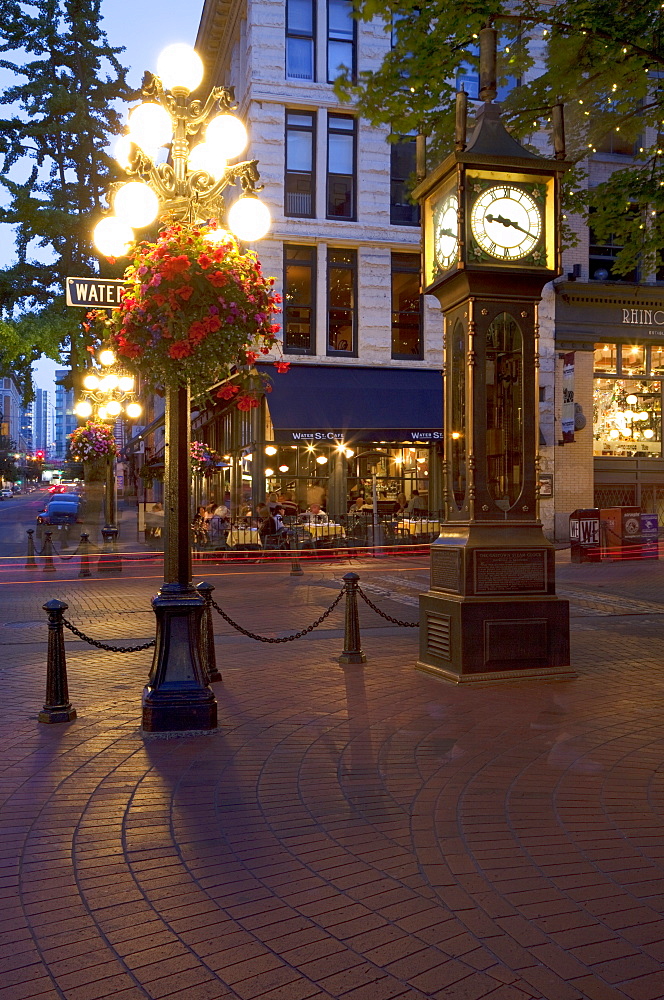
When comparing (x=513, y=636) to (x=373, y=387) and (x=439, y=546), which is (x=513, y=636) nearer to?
(x=439, y=546)

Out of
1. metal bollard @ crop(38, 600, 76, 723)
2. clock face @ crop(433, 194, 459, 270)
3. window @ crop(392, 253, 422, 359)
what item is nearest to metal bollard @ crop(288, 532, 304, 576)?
window @ crop(392, 253, 422, 359)

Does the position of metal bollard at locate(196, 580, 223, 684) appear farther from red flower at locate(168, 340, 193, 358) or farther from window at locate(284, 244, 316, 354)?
window at locate(284, 244, 316, 354)

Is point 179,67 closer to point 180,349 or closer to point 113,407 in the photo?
point 180,349

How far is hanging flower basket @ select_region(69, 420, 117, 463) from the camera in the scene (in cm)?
2508

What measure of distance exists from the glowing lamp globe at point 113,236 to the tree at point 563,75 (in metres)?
4.70

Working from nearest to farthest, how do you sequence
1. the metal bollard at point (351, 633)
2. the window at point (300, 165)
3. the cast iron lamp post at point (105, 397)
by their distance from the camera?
the metal bollard at point (351, 633) → the cast iron lamp post at point (105, 397) → the window at point (300, 165)

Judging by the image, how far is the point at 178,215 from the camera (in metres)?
7.54

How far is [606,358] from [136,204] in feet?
80.6

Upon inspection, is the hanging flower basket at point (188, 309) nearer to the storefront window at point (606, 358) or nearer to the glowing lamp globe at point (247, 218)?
the glowing lamp globe at point (247, 218)

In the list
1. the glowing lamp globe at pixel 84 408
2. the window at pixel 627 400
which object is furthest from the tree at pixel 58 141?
the window at pixel 627 400

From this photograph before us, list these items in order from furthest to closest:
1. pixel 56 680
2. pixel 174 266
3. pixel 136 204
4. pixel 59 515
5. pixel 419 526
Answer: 1. pixel 59 515
2. pixel 419 526
3. pixel 136 204
4. pixel 56 680
5. pixel 174 266

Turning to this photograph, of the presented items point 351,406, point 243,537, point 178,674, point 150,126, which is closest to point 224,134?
point 150,126

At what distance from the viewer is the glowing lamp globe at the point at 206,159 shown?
7.35 meters

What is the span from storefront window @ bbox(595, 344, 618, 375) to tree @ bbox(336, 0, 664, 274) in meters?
16.0
